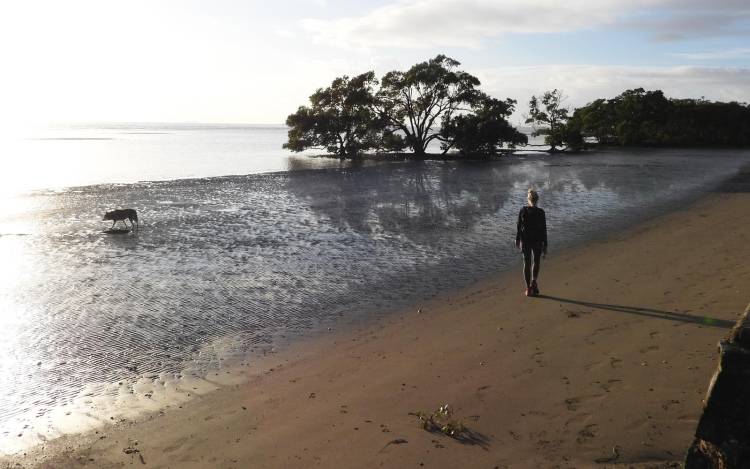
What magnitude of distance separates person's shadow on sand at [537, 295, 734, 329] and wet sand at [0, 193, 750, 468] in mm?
32

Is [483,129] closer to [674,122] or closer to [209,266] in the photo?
[674,122]

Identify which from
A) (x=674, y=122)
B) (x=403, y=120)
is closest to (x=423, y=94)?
(x=403, y=120)

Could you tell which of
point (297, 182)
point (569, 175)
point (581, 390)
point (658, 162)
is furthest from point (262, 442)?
point (658, 162)

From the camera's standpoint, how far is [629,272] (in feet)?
38.3

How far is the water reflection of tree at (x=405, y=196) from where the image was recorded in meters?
20.3

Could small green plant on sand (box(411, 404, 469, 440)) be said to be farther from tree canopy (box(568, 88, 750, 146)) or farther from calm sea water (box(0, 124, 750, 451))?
tree canopy (box(568, 88, 750, 146))

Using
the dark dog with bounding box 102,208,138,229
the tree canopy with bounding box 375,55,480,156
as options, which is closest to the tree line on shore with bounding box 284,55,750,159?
the tree canopy with bounding box 375,55,480,156

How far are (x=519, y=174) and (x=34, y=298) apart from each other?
34781 millimetres

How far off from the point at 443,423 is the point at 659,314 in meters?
5.11

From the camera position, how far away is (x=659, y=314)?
8.65 meters

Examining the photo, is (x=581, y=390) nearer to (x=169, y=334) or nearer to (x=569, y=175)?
(x=169, y=334)

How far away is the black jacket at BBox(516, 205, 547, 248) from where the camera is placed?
10.4m

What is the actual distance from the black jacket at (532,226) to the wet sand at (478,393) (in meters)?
1.16

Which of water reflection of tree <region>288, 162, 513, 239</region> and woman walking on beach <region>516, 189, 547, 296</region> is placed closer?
woman walking on beach <region>516, 189, 547, 296</region>
